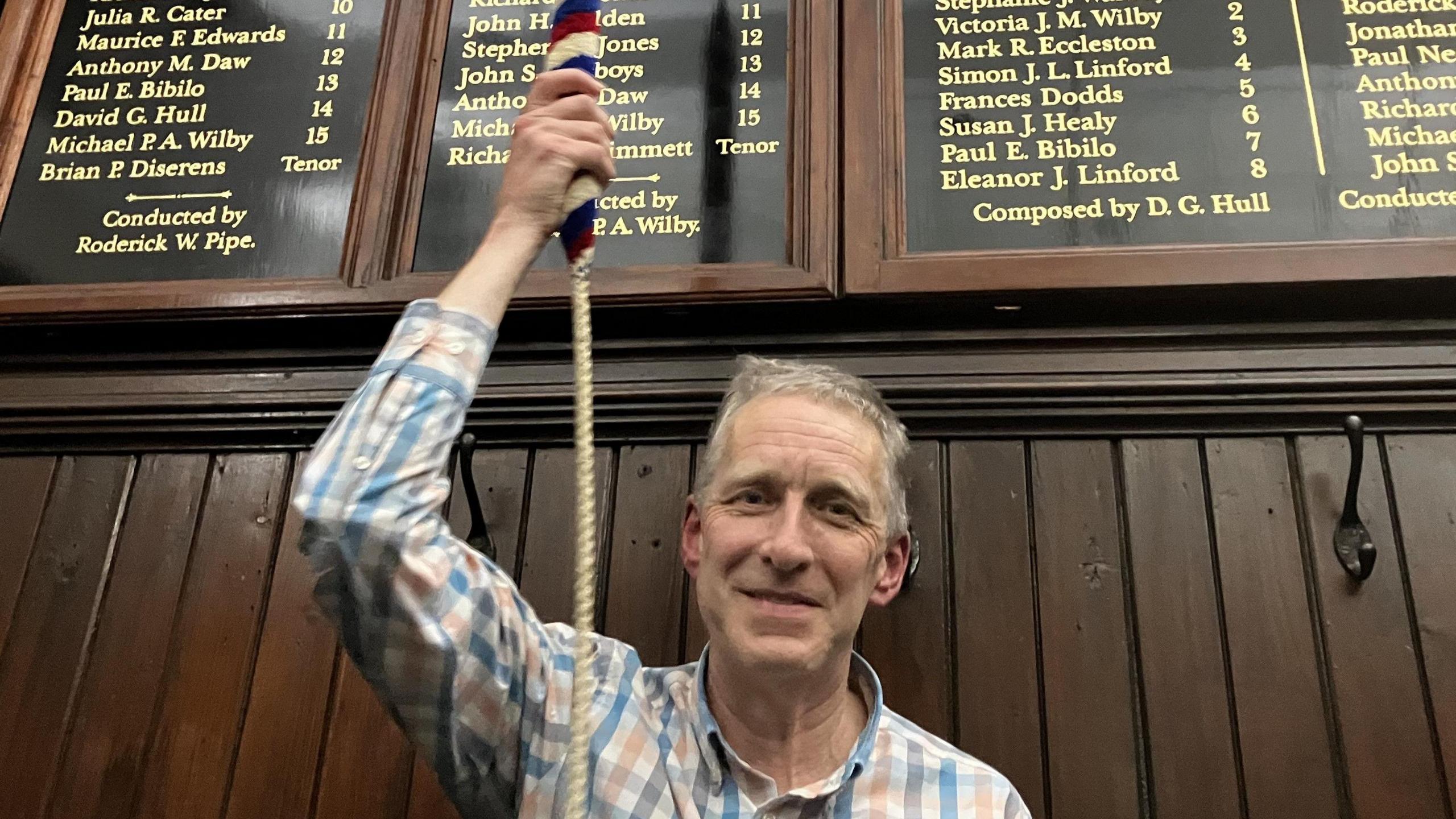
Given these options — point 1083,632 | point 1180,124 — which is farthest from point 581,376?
point 1180,124

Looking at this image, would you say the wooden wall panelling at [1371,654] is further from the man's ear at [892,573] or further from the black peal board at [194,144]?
the black peal board at [194,144]

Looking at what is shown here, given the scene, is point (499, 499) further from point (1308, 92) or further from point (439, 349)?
point (1308, 92)

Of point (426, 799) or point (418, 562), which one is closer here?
point (418, 562)

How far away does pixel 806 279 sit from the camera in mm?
1239

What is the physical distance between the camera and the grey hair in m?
1.02

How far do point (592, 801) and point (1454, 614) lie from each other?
38.7 inches

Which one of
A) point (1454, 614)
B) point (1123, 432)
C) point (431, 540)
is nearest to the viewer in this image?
point (431, 540)

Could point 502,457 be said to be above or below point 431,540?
above

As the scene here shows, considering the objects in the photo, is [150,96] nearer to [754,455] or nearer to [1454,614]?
[754,455]

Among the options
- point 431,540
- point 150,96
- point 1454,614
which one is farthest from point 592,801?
point 150,96

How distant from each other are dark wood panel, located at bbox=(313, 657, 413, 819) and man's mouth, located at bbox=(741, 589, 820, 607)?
20.5 inches

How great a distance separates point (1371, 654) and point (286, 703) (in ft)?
4.23

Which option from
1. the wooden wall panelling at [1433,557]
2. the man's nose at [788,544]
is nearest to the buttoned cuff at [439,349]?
the man's nose at [788,544]

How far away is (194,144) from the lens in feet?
4.91
